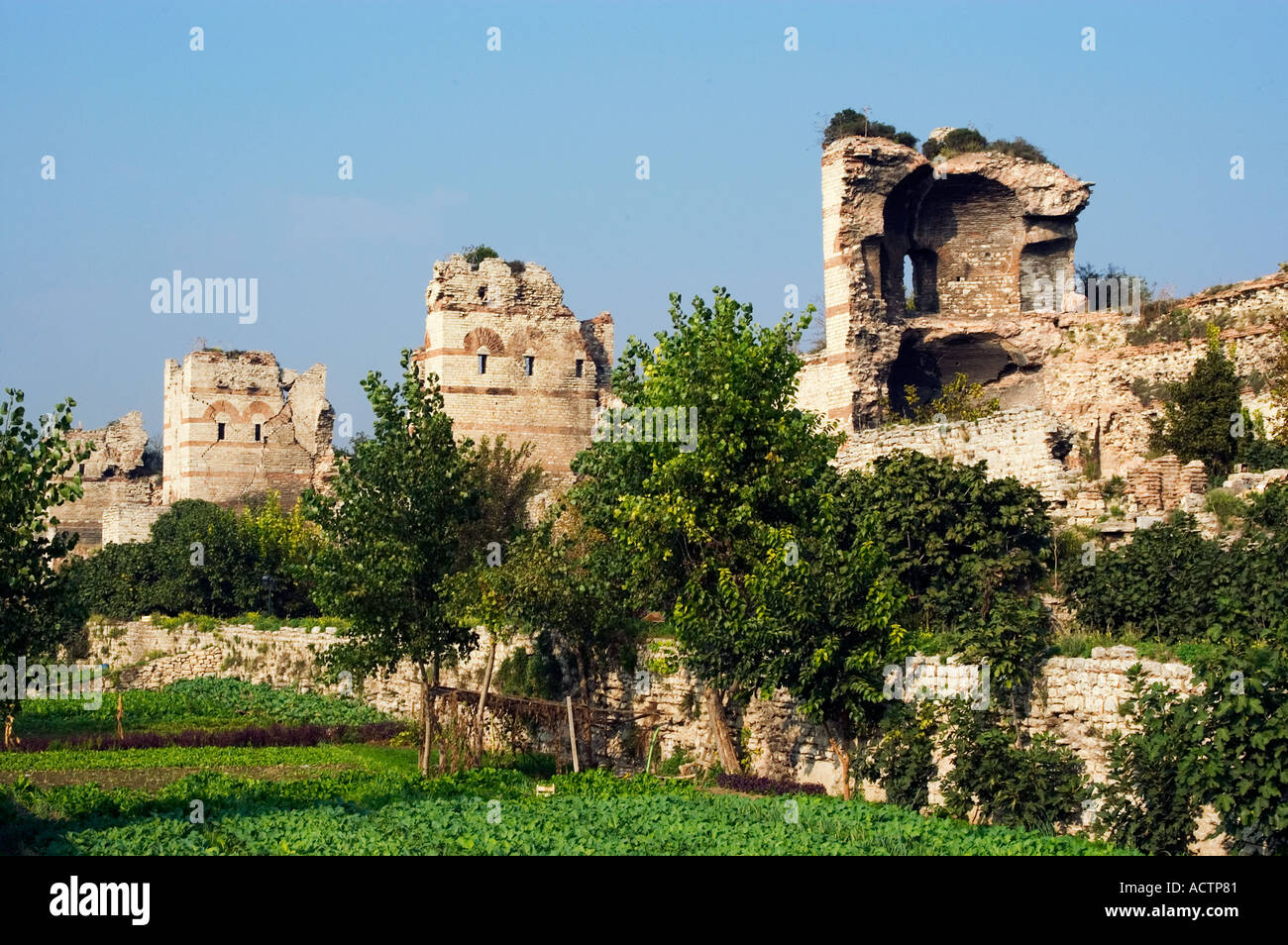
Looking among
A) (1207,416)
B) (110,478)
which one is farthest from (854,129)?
(110,478)

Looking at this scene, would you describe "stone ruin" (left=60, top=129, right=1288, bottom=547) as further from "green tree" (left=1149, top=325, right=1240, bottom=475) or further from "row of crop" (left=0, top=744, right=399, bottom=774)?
"row of crop" (left=0, top=744, right=399, bottom=774)

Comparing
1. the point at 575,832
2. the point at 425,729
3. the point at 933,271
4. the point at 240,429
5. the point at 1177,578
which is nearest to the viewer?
the point at 575,832

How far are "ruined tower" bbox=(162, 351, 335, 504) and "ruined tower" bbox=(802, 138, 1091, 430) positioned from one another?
79.1 feet

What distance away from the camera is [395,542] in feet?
73.4

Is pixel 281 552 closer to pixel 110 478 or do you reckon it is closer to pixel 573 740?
pixel 110 478

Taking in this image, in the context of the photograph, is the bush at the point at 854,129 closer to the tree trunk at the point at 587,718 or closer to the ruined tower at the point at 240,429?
the tree trunk at the point at 587,718

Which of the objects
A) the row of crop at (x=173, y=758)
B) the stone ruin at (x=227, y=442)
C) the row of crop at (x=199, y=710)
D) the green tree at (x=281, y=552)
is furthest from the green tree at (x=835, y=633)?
the stone ruin at (x=227, y=442)

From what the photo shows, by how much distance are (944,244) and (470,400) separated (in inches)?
485

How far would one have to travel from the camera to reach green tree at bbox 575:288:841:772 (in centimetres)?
1905

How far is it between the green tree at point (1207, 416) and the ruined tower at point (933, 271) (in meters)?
5.52

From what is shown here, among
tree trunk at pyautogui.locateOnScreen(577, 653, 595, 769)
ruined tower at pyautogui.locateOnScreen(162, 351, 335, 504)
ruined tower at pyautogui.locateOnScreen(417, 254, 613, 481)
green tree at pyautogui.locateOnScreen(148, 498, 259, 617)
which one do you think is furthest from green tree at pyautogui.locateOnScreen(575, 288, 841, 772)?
ruined tower at pyautogui.locateOnScreen(162, 351, 335, 504)

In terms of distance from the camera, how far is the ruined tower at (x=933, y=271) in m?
28.8

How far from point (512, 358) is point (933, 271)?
1130cm
